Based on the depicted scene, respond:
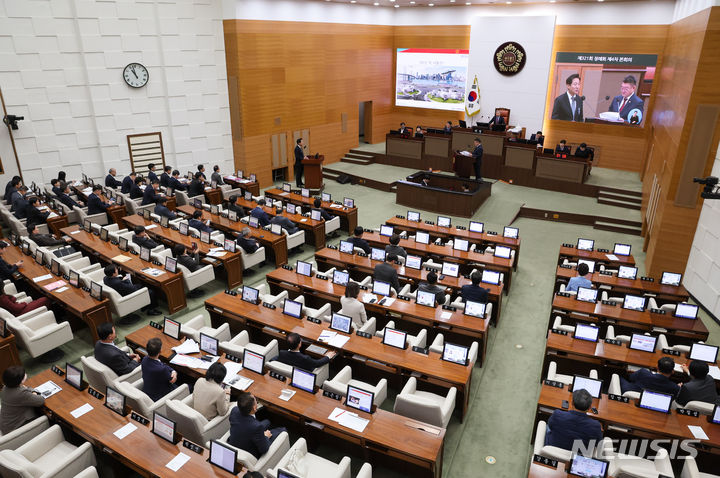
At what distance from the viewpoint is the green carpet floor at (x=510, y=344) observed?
539cm

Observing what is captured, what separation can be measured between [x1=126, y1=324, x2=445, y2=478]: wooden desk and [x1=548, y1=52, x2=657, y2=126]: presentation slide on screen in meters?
15.0

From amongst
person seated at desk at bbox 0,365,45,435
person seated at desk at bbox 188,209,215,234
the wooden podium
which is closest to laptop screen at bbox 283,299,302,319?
person seated at desk at bbox 0,365,45,435

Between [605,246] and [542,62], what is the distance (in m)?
8.38

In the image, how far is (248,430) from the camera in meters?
4.34

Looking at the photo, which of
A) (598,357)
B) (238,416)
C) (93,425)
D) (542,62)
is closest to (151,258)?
(93,425)

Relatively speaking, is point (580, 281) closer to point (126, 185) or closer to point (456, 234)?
point (456, 234)

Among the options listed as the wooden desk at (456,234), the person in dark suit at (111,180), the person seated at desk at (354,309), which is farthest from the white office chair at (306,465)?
the person in dark suit at (111,180)

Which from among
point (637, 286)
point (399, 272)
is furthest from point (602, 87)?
point (399, 272)

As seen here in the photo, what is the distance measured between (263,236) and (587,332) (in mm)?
6590

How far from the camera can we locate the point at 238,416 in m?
4.38

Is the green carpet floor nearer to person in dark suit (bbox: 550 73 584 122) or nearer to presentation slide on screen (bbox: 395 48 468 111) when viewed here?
person in dark suit (bbox: 550 73 584 122)

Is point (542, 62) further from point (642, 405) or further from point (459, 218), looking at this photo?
point (642, 405)

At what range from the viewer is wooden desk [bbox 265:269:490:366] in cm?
670

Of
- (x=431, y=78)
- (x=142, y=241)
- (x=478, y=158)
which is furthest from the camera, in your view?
(x=431, y=78)
